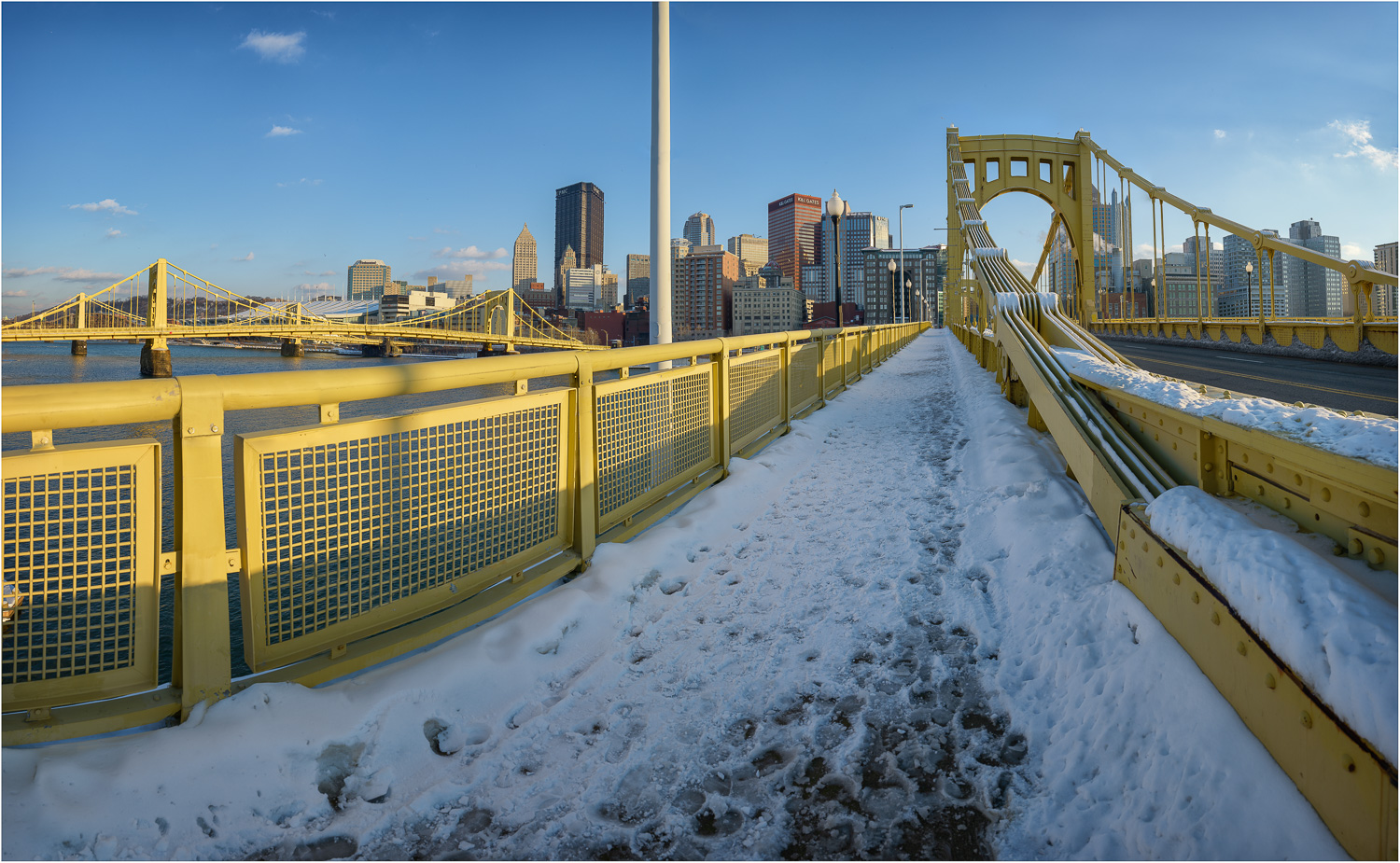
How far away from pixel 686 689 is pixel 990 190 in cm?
3266

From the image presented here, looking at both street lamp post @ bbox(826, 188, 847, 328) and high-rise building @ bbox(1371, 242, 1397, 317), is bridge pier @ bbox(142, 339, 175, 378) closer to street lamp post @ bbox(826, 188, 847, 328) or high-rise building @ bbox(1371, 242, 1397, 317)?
street lamp post @ bbox(826, 188, 847, 328)

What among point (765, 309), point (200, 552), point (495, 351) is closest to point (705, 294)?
point (765, 309)

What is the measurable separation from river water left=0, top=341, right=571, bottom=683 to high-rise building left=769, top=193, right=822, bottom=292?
126819 millimetres

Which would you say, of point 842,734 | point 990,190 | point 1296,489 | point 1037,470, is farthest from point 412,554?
point 990,190

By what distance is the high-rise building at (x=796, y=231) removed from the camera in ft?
531

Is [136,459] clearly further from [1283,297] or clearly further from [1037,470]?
[1283,297]

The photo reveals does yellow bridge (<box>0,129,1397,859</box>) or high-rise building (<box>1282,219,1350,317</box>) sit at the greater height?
high-rise building (<box>1282,219,1350,317</box>)

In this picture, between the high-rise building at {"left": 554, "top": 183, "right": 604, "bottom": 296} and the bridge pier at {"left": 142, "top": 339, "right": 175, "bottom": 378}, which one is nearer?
the bridge pier at {"left": 142, "top": 339, "right": 175, "bottom": 378}

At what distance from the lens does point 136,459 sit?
6.38 feet

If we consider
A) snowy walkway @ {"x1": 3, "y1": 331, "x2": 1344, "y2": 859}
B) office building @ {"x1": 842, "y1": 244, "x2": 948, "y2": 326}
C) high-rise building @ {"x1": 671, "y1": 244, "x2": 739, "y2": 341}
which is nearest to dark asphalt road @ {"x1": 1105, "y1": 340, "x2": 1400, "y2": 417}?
snowy walkway @ {"x1": 3, "y1": 331, "x2": 1344, "y2": 859}

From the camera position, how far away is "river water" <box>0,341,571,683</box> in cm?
294

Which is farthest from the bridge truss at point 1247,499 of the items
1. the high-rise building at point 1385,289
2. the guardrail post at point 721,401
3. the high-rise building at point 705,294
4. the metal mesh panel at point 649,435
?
the high-rise building at point 705,294

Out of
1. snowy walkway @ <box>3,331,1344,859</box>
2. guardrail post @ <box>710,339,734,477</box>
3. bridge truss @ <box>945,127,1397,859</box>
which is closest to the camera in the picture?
bridge truss @ <box>945,127,1397,859</box>

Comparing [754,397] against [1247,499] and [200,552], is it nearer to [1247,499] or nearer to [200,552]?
[1247,499]
